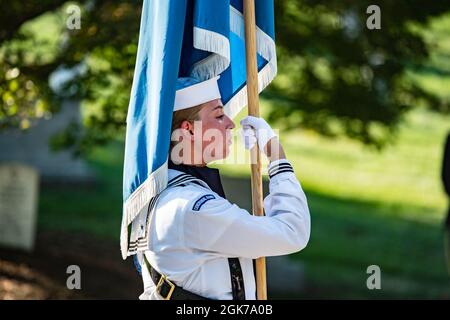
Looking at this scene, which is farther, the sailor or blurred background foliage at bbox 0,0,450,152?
blurred background foliage at bbox 0,0,450,152

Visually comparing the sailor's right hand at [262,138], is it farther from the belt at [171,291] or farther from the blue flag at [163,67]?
the belt at [171,291]

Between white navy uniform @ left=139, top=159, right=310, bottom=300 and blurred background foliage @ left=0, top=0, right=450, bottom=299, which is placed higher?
blurred background foliage @ left=0, top=0, right=450, bottom=299

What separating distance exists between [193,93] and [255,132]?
297 mm

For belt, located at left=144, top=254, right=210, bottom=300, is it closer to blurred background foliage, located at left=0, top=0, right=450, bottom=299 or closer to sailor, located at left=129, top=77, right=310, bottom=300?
sailor, located at left=129, top=77, right=310, bottom=300

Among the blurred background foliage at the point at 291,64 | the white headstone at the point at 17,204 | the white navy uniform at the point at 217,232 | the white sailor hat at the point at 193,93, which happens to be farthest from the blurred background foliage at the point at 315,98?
the white navy uniform at the point at 217,232

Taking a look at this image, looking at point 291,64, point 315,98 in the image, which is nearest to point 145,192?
point 291,64

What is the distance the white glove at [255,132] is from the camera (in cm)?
344

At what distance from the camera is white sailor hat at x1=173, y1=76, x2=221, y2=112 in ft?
11.3

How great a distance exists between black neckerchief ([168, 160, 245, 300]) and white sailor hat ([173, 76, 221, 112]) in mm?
245

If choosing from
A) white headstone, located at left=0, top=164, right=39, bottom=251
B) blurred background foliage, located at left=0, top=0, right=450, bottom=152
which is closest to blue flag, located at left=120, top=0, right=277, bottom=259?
blurred background foliage, located at left=0, top=0, right=450, bottom=152

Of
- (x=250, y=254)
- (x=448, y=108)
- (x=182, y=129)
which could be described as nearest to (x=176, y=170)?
(x=182, y=129)

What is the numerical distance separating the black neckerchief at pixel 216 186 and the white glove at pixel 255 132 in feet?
0.63

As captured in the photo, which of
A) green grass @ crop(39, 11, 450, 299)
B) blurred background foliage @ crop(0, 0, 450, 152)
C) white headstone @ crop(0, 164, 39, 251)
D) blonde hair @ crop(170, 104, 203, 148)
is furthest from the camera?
green grass @ crop(39, 11, 450, 299)

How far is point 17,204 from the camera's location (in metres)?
9.59
